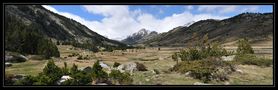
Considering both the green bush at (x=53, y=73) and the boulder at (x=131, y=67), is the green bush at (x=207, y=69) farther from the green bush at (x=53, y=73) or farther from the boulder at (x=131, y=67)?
the green bush at (x=53, y=73)

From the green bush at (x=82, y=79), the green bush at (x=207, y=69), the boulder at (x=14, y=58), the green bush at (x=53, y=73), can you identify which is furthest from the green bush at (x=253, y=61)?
the boulder at (x=14, y=58)

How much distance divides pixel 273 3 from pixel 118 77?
18.6m

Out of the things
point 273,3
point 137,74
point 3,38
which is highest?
point 273,3

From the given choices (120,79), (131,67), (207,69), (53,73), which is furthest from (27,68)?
(207,69)

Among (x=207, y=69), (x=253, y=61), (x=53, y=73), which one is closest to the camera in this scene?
(x=53, y=73)

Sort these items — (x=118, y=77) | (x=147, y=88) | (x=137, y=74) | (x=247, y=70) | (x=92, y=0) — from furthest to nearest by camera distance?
(x=247, y=70) → (x=137, y=74) → (x=118, y=77) → (x=92, y=0) → (x=147, y=88)

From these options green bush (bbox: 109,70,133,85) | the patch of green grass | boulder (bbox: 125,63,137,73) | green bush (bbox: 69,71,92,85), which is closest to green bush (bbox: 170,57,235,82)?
boulder (bbox: 125,63,137,73)

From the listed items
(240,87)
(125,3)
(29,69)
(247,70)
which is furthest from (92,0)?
(247,70)

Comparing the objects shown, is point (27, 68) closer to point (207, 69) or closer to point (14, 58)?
point (14, 58)

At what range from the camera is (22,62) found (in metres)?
58.8

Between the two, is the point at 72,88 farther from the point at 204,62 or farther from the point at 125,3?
the point at 204,62

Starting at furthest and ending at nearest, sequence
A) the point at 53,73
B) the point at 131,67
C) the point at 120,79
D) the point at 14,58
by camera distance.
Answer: the point at 131,67 < the point at 14,58 < the point at 53,73 < the point at 120,79

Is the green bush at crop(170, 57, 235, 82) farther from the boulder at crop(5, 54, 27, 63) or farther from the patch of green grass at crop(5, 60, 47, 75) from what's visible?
the boulder at crop(5, 54, 27, 63)

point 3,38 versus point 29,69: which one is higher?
point 3,38
